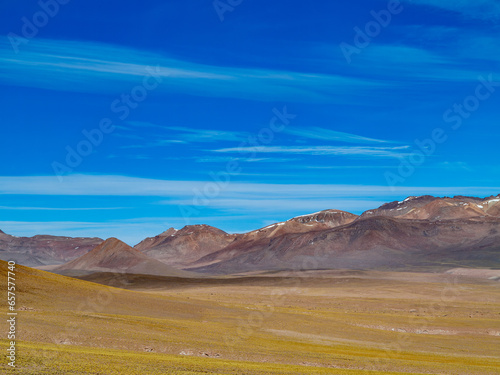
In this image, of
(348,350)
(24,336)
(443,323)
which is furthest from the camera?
(443,323)

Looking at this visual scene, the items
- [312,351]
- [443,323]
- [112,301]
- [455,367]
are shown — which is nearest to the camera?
[455,367]

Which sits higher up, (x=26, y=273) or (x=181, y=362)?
(x=26, y=273)

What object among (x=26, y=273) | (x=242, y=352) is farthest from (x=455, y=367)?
(x=26, y=273)

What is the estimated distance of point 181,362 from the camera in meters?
29.5

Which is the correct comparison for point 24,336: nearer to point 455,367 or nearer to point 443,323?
point 455,367

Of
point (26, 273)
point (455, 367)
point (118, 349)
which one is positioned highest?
point (26, 273)

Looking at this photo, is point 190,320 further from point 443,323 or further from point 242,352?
point 443,323

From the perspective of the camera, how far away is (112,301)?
58.0 meters

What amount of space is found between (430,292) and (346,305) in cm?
4180

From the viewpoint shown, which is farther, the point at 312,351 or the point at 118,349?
the point at 312,351

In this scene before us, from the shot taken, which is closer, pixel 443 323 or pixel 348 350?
pixel 348 350

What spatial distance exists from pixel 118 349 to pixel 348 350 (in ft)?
56.9

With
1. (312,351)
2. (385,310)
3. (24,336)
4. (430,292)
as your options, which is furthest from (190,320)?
(430,292)

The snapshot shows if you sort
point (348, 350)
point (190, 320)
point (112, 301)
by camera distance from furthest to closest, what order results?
point (112, 301)
point (190, 320)
point (348, 350)
